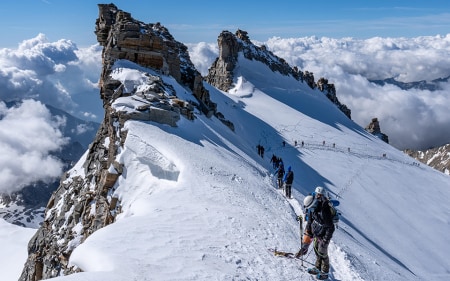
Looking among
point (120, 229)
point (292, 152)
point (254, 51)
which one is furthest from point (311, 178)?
point (254, 51)

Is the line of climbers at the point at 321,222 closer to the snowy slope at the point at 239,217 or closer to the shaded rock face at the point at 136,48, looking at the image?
the snowy slope at the point at 239,217

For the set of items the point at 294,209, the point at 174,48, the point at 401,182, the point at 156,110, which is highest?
the point at 174,48

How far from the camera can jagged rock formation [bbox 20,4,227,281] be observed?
72.3 ft

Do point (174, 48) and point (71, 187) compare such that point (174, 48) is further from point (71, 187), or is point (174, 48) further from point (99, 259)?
point (99, 259)

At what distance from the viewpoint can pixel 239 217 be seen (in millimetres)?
14812

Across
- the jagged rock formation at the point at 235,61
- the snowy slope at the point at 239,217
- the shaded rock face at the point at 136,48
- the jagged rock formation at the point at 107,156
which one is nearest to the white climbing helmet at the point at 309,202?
the snowy slope at the point at 239,217

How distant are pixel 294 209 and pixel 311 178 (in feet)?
74.6

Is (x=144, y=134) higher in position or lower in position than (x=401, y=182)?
higher

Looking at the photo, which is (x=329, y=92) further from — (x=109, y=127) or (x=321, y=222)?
(x=321, y=222)

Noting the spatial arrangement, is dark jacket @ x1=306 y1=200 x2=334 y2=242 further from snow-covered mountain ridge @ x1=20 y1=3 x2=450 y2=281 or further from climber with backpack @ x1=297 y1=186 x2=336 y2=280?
snow-covered mountain ridge @ x1=20 y1=3 x2=450 y2=281

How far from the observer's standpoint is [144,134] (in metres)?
23.4

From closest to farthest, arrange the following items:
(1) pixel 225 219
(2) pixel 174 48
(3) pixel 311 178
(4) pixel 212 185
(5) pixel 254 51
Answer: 1. (1) pixel 225 219
2. (4) pixel 212 185
3. (3) pixel 311 178
4. (2) pixel 174 48
5. (5) pixel 254 51

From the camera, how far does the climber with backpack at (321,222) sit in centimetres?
1130

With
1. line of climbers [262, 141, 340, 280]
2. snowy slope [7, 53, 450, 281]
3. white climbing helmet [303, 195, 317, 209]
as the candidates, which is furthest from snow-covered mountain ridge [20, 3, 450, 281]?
white climbing helmet [303, 195, 317, 209]
